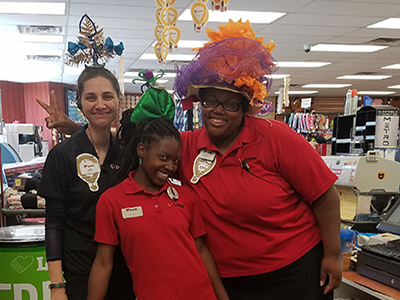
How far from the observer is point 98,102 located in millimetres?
1588

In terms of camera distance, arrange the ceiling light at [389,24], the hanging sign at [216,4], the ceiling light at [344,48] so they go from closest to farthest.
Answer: the hanging sign at [216,4]
the ceiling light at [389,24]
the ceiling light at [344,48]

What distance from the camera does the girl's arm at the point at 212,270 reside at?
1.52 meters

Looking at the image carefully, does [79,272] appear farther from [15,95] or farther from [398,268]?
[15,95]

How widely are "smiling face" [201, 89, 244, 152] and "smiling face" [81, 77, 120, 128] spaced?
0.42 metres

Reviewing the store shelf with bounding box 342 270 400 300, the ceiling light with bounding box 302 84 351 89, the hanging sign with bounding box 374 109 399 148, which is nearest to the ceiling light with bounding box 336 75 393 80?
the ceiling light with bounding box 302 84 351 89

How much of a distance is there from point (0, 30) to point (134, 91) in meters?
9.06

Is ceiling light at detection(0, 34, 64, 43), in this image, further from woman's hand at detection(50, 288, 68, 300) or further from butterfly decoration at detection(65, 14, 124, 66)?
woman's hand at detection(50, 288, 68, 300)

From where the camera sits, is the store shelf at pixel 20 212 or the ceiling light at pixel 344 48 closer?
the store shelf at pixel 20 212

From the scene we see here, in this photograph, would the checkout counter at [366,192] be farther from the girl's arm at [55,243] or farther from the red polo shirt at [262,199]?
the girl's arm at [55,243]

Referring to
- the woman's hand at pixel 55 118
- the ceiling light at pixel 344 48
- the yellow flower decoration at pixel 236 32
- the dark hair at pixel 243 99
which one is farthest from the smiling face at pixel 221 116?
the ceiling light at pixel 344 48

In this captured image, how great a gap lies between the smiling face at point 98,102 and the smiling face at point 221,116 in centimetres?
42

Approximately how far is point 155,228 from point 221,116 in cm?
54

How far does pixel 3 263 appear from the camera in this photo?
226 centimetres

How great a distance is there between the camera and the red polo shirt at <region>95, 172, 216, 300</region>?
140 centimetres
